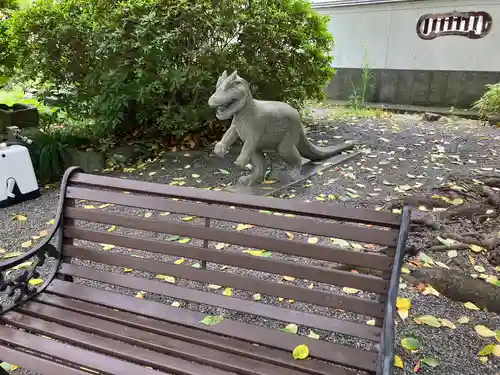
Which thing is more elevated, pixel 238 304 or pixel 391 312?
pixel 391 312

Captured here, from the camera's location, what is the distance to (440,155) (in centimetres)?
635

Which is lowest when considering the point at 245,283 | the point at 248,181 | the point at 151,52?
the point at 248,181

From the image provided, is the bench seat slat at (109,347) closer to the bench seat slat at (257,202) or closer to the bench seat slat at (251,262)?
A: the bench seat slat at (251,262)

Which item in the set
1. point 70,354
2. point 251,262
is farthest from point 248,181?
point 70,354

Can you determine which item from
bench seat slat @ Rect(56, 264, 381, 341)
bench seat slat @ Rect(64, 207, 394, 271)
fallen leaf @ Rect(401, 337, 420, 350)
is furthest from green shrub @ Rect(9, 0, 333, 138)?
fallen leaf @ Rect(401, 337, 420, 350)

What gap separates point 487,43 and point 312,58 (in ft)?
17.7

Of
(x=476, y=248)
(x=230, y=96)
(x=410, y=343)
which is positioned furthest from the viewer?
(x=230, y=96)

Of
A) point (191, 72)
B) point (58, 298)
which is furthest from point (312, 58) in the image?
point (58, 298)

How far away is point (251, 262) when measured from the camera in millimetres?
2086

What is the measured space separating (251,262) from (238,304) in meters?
0.22

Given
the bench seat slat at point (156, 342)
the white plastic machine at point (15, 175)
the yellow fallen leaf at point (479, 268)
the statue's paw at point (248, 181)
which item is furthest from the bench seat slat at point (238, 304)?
the white plastic machine at point (15, 175)

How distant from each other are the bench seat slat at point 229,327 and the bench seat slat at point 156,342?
13 cm

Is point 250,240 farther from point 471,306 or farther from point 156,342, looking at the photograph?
point 471,306

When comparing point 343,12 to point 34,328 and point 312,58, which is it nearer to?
point 312,58
